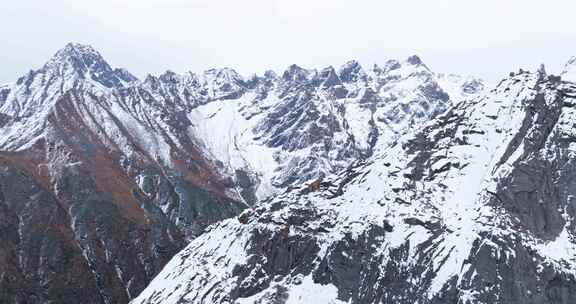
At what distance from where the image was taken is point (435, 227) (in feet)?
364

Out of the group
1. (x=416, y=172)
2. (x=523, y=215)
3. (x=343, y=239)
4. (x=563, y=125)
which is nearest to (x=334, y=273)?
(x=343, y=239)

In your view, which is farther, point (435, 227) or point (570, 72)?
point (570, 72)

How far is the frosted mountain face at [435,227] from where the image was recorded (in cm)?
10281

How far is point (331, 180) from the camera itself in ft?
445

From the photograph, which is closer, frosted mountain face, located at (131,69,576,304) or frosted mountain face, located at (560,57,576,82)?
frosted mountain face, located at (131,69,576,304)

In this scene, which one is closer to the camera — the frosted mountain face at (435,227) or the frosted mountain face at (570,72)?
the frosted mountain face at (435,227)

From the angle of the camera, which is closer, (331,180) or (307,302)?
(307,302)

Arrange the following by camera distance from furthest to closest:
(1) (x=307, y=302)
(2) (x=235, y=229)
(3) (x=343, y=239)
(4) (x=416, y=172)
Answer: (2) (x=235, y=229)
(4) (x=416, y=172)
(3) (x=343, y=239)
(1) (x=307, y=302)

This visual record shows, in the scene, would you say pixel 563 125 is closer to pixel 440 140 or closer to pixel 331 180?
pixel 440 140

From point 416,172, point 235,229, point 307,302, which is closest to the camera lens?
point 307,302

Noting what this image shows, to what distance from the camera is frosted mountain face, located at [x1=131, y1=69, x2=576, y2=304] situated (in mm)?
102812

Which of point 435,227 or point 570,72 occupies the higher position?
point 570,72

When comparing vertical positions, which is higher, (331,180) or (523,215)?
(331,180)

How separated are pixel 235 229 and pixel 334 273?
2916 centimetres
